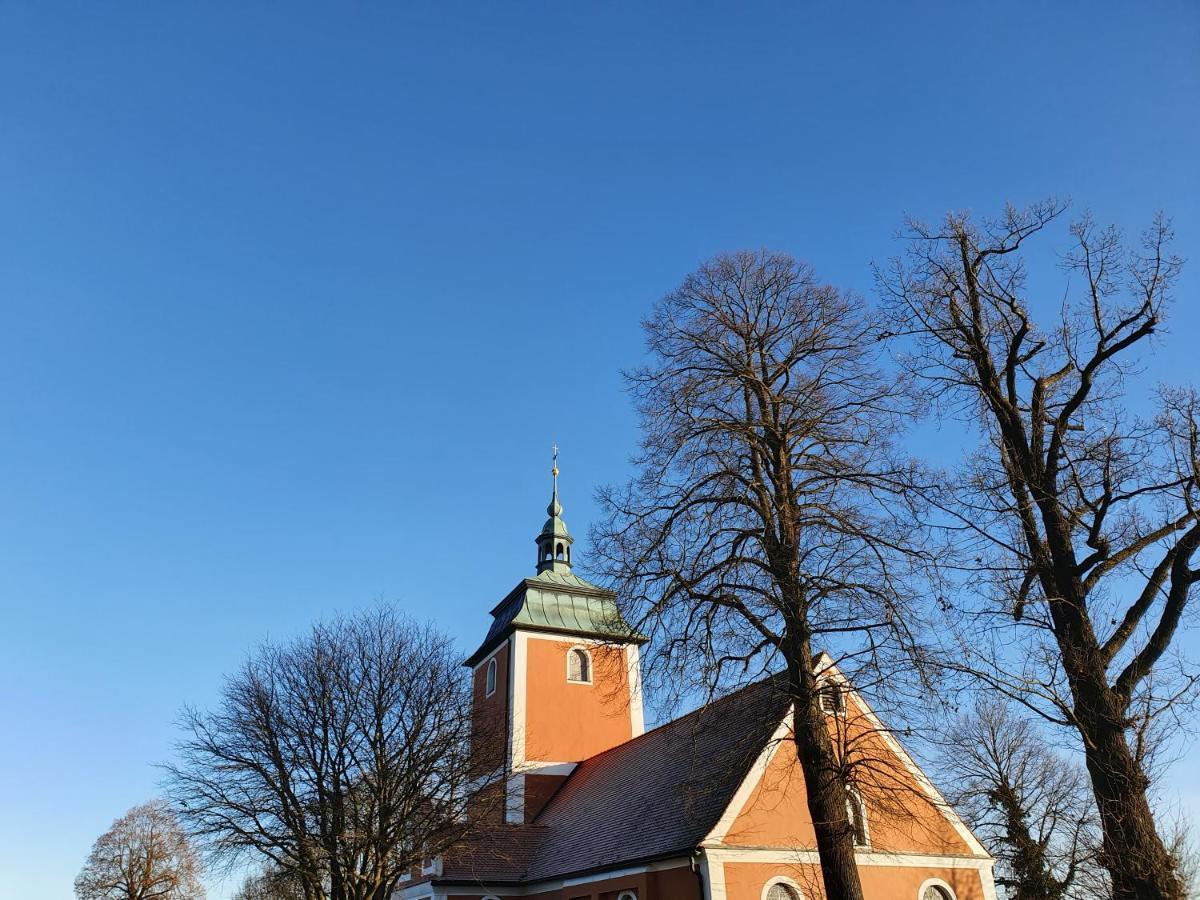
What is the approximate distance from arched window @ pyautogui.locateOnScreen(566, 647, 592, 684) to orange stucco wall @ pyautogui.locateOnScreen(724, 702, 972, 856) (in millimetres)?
12853

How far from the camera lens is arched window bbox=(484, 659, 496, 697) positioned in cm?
3350

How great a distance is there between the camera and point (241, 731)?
24.0 metres

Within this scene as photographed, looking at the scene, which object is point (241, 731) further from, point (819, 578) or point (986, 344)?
point (986, 344)

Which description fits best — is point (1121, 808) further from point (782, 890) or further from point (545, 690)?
point (545, 690)

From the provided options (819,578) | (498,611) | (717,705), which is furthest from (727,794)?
(498,611)

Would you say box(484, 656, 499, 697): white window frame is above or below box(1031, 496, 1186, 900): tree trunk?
above

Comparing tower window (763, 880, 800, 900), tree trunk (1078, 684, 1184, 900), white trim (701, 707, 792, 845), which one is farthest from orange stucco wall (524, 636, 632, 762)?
tree trunk (1078, 684, 1184, 900)

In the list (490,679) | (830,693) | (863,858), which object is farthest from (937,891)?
(490,679)

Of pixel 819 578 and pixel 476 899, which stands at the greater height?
pixel 819 578

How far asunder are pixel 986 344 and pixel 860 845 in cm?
1198

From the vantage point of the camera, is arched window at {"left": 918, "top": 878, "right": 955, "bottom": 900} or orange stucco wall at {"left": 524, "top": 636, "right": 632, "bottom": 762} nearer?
arched window at {"left": 918, "top": 878, "right": 955, "bottom": 900}

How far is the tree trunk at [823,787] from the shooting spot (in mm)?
13465

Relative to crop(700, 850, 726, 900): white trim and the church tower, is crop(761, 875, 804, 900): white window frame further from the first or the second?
the church tower

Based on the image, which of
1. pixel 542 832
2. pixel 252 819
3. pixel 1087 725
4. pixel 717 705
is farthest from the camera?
pixel 542 832
